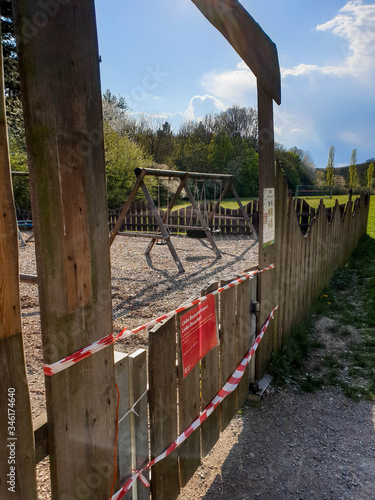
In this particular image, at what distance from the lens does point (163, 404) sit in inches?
75.4

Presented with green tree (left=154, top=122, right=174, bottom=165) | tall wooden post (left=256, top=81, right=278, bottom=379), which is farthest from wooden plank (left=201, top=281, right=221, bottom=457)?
green tree (left=154, top=122, right=174, bottom=165)

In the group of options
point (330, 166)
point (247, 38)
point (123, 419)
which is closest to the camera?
point (123, 419)

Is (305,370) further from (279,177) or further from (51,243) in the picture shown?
(51,243)

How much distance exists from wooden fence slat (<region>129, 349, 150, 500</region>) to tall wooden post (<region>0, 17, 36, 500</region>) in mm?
580

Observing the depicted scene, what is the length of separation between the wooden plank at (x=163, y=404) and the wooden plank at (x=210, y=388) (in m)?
0.36

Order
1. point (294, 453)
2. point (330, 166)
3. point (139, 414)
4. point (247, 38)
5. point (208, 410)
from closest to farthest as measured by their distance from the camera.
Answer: point (139, 414) < point (208, 410) < point (294, 453) < point (247, 38) < point (330, 166)

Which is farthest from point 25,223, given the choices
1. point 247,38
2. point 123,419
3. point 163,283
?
point 123,419

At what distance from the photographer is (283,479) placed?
2346 millimetres

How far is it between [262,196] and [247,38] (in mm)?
1222

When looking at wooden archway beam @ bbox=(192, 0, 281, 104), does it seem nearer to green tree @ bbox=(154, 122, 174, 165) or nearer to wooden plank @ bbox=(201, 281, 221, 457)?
wooden plank @ bbox=(201, 281, 221, 457)

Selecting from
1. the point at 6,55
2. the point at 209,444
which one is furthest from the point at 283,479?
the point at 6,55

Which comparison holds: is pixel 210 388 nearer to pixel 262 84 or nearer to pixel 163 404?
pixel 163 404

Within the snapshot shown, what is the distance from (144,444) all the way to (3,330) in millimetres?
1112

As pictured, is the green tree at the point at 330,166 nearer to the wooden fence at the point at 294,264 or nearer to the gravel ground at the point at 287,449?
the wooden fence at the point at 294,264
